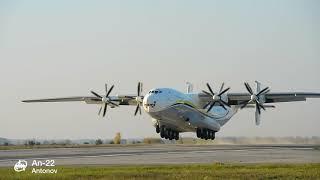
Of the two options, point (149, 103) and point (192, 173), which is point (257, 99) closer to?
point (149, 103)

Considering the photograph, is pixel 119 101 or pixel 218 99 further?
pixel 119 101

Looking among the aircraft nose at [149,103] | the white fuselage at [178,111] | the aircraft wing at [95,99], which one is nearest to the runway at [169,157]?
the aircraft nose at [149,103]

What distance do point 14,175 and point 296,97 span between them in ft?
124

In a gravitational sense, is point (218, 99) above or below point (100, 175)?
above

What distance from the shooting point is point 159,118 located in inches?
2141

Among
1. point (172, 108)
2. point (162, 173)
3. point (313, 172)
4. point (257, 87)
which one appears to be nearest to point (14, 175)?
point (162, 173)

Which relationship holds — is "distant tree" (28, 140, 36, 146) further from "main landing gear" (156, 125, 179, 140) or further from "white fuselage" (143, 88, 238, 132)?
"main landing gear" (156, 125, 179, 140)

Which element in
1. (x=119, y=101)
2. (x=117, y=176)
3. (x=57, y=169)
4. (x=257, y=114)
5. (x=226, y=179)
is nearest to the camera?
(x=226, y=179)

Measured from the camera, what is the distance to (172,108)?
5319 cm

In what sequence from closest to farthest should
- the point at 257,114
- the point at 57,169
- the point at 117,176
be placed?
the point at 117,176 → the point at 57,169 → the point at 257,114

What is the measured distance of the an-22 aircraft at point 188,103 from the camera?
5266cm

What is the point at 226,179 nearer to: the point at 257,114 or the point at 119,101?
the point at 257,114

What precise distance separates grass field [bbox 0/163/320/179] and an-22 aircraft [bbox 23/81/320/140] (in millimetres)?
26714

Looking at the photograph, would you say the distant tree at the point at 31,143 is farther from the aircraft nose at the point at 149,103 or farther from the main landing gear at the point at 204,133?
the aircraft nose at the point at 149,103
